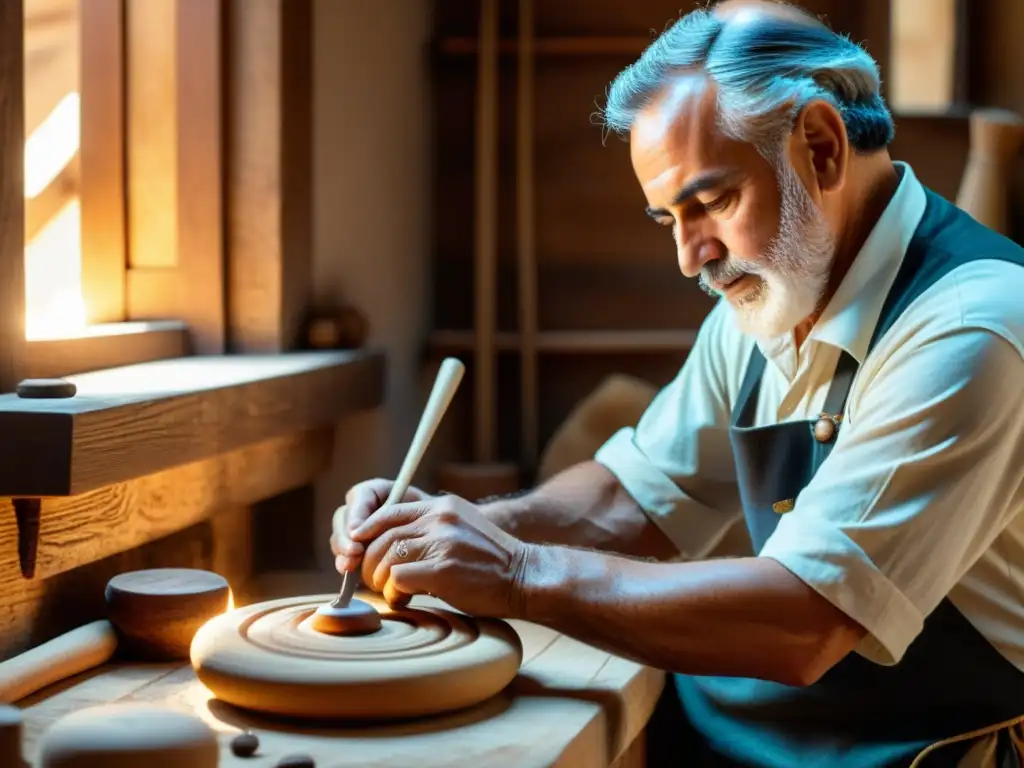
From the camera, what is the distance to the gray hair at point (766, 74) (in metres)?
1.81

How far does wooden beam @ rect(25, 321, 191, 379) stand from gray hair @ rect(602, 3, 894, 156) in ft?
3.31

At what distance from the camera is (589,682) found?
5.65 feet

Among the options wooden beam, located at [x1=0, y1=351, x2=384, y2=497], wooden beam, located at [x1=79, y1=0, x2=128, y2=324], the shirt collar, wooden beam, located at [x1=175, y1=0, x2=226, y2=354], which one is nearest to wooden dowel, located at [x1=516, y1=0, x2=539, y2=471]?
wooden beam, located at [x1=0, y1=351, x2=384, y2=497]

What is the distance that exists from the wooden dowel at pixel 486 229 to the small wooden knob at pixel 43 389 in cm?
213

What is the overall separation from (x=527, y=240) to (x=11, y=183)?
2160 mm

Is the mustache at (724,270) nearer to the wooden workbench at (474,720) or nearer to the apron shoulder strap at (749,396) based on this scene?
the apron shoulder strap at (749,396)

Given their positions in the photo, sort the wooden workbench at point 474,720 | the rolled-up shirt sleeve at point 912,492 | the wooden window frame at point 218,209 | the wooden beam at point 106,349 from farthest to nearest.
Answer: the wooden window frame at point 218,209 < the wooden beam at point 106,349 < the rolled-up shirt sleeve at point 912,492 < the wooden workbench at point 474,720

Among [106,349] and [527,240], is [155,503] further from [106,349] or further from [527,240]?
[527,240]

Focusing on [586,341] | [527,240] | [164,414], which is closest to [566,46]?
[527,240]

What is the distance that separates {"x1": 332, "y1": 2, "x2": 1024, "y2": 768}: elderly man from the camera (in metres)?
1.56

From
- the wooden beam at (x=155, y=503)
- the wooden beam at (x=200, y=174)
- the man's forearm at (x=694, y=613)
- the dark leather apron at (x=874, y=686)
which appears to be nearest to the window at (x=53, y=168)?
the wooden beam at (x=200, y=174)

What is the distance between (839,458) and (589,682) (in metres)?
0.46

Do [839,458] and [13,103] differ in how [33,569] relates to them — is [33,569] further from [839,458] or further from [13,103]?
[839,458]

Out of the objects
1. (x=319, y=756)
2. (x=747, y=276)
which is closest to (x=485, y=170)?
(x=747, y=276)
